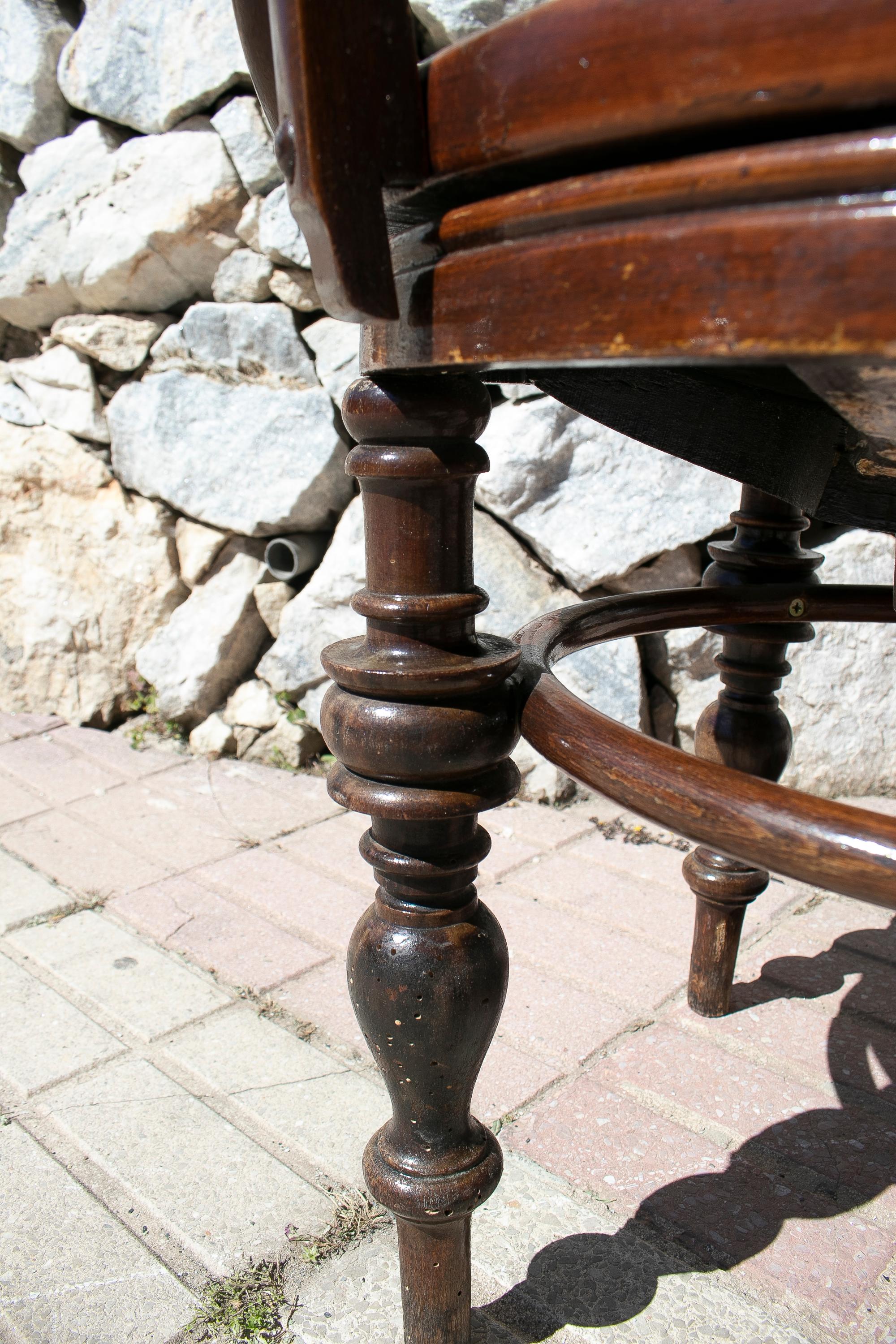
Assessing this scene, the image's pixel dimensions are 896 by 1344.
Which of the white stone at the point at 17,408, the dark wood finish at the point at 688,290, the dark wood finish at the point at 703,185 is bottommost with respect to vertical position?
the white stone at the point at 17,408

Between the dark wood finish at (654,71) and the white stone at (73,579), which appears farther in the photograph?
the white stone at (73,579)

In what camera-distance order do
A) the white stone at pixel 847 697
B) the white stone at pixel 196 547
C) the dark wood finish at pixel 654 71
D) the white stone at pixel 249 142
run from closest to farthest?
the dark wood finish at pixel 654 71 < the white stone at pixel 847 697 < the white stone at pixel 249 142 < the white stone at pixel 196 547

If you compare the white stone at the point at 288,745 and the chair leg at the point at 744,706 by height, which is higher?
the chair leg at the point at 744,706

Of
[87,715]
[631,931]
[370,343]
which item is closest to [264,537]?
[87,715]

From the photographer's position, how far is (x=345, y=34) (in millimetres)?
518

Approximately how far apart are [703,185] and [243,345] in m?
2.65

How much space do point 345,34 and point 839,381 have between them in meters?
0.31

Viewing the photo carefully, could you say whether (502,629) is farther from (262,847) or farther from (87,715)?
(87,715)

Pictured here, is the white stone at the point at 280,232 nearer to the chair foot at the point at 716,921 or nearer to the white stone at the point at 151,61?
the white stone at the point at 151,61

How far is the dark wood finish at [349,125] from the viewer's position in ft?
1.69

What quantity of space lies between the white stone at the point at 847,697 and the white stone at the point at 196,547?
1609 millimetres

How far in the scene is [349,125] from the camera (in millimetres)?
528

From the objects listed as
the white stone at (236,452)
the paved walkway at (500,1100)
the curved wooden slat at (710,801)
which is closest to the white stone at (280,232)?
the white stone at (236,452)

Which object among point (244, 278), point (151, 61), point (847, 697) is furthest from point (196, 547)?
point (847, 697)
